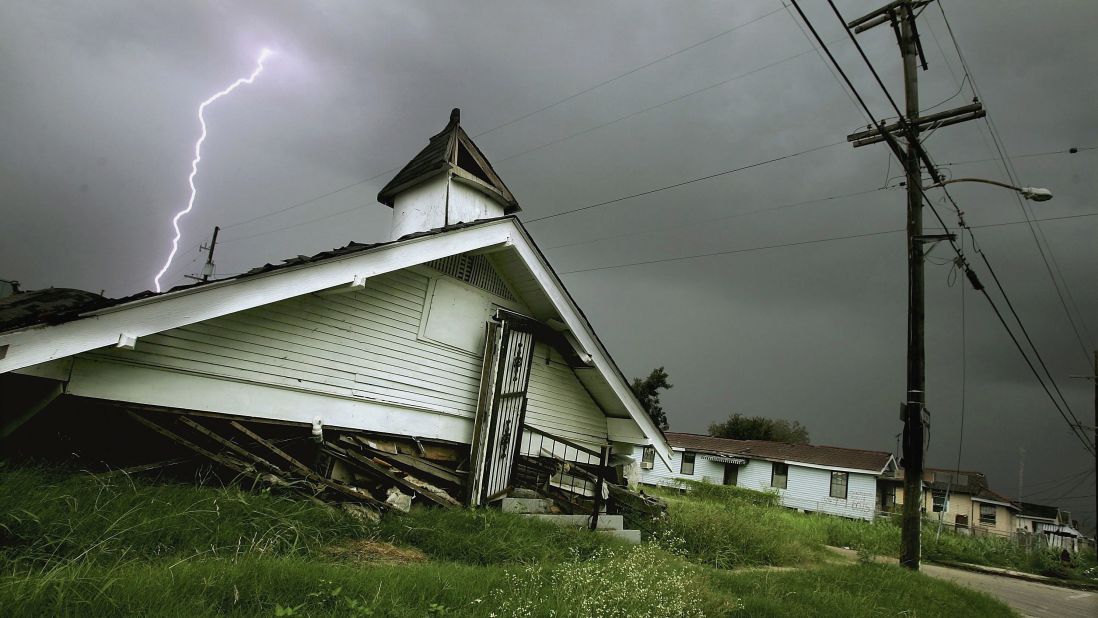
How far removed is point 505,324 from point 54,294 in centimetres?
684

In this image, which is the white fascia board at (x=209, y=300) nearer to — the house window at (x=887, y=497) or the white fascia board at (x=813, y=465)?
the white fascia board at (x=813, y=465)

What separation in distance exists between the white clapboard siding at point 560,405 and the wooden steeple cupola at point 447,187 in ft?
10.9

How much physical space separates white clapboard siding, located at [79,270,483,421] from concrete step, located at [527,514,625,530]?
2288 millimetres

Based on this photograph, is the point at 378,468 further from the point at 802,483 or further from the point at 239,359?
the point at 802,483

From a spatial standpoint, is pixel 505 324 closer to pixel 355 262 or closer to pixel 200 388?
pixel 355 262

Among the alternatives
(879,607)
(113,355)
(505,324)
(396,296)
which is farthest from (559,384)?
(113,355)

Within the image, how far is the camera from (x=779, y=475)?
142ft

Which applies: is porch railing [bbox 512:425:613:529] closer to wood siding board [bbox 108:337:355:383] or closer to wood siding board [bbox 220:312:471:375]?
wood siding board [bbox 220:312:471:375]

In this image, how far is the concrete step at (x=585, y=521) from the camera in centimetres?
957

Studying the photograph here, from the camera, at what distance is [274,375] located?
7.75 metres

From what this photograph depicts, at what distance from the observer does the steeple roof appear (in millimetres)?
11484

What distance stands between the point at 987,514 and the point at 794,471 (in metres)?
17.9

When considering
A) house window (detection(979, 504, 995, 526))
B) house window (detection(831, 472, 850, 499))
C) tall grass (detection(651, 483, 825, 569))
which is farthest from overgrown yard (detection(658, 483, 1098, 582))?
house window (detection(979, 504, 995, 526))

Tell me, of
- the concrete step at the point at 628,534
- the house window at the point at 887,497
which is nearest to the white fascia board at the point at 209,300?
the concrete step at the point at 628,534
